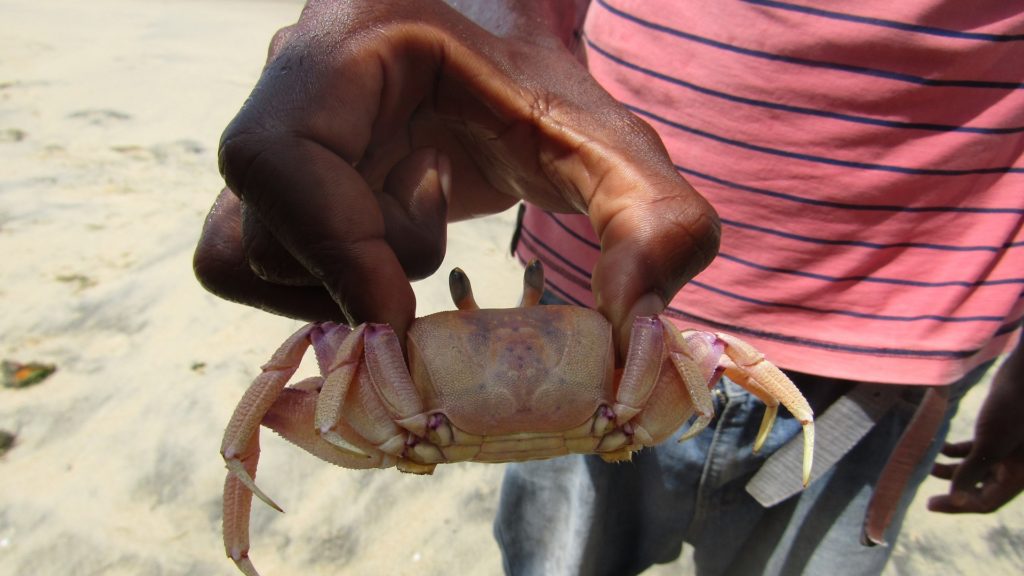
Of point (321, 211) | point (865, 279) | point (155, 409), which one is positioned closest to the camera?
point (321, 211)

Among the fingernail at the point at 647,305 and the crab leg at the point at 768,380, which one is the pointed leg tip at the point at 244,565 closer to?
the fingernail at the point at 647,305

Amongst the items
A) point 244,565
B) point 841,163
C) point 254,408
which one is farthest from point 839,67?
point 244,565

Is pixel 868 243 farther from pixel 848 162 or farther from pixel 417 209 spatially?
pixel 417 209

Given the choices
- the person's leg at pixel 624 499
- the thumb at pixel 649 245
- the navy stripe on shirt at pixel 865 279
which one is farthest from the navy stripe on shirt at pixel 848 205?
the person's leg at pixel 624 499

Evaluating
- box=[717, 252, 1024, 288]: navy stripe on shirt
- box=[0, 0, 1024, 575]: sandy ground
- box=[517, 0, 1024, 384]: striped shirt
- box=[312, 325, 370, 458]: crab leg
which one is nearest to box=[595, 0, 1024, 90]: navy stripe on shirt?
box=[517, 0, 1024, 384]: striped shirt

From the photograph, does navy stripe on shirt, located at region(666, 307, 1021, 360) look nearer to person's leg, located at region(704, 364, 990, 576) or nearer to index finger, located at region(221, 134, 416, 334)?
person's leg, located at region(704, 364, 990, 576)

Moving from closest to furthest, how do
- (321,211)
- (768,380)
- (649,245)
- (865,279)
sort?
1. (321,211)
2. (649,245)
3. (768,380)
4. (865,279)

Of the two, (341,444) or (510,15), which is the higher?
(510,15)

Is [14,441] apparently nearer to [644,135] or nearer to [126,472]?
[126,472]
